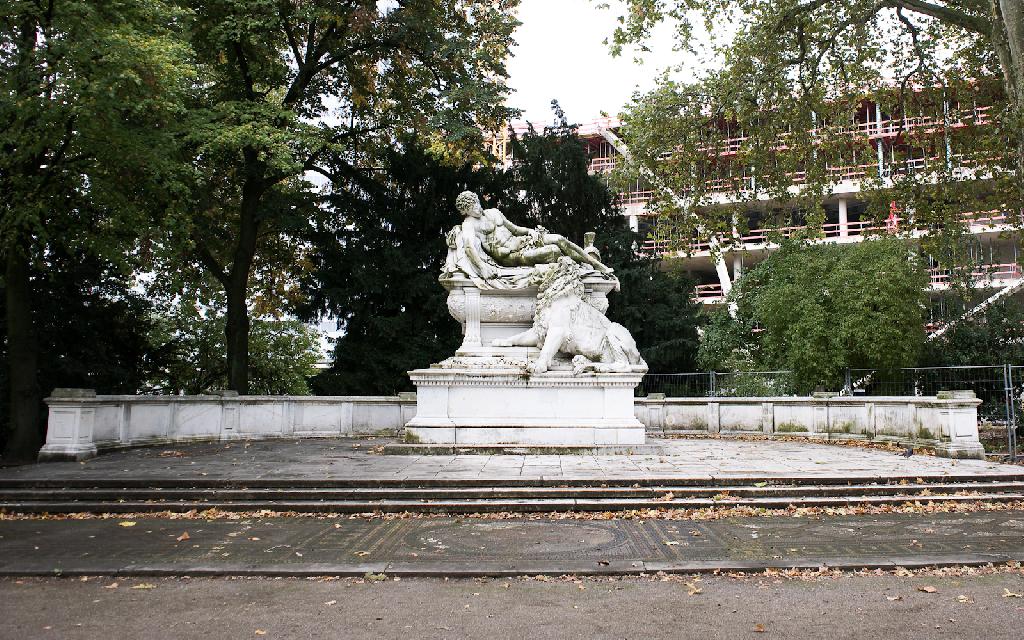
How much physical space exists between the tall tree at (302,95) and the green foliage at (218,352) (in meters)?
3.75

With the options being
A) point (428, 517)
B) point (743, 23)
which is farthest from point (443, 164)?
point (428, 517)

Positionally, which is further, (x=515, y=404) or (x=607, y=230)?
(x=607, y=230)

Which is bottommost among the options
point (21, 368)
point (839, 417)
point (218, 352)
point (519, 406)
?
point (839, 417)

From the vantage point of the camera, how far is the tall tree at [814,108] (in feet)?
54.1

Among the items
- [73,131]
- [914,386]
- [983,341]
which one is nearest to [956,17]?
[914,386]

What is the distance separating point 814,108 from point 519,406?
35.4ft

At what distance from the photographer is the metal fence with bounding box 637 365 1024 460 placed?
1426 cm

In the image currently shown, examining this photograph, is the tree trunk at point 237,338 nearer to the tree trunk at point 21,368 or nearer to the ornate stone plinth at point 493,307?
the tree trunk at point 21,368

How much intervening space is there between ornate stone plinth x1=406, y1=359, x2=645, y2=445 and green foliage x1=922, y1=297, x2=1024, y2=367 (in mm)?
14243

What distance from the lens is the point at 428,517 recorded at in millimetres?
8016

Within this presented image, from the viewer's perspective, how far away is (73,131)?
12.5 meters

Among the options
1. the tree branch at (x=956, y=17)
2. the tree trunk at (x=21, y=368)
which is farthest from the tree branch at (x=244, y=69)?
the tree branch at (x=956, y=17)

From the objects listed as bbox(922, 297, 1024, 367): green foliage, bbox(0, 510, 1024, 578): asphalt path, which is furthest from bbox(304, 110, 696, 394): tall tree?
bbox(0, 510, 1024, 578): asphalt path

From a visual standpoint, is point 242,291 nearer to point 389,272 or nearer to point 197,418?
point 197,418
